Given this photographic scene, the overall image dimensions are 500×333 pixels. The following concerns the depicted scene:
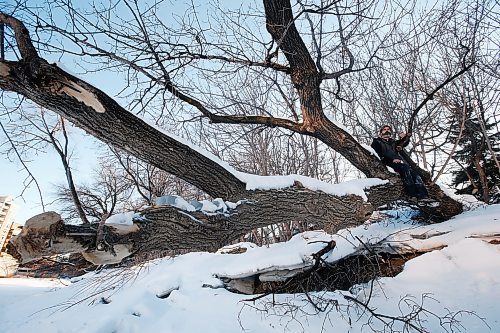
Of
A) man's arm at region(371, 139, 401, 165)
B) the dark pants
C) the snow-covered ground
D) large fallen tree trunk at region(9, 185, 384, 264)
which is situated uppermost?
man's arm at region(371, 139, 401, 165)

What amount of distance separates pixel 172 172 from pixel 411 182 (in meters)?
3.39

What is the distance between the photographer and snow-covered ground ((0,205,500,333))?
325 centimetres

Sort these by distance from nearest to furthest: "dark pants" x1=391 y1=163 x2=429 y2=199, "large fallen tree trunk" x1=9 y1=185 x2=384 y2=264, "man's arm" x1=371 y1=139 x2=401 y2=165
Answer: "large fallen tree trunk" x1=9 y1=185 x2=384 y2=264
"dark pants" x1=391 y1=163 x2=429 y2=199
"man's arm" x1=371 y1=139 x2=401 y2=165

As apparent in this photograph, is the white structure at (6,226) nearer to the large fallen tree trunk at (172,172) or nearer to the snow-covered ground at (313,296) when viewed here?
the snow-covered ground at (313,296)

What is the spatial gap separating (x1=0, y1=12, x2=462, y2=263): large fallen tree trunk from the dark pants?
1.03 ft

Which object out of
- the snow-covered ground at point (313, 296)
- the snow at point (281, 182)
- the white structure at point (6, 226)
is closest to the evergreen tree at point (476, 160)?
the snow-covered ground at point (313, 296)

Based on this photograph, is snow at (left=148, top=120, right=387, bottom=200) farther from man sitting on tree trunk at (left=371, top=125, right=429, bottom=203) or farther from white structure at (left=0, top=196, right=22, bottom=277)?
white structure at (left=0, top=196, right=22, bottom=277)

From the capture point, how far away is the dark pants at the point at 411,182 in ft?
13.7

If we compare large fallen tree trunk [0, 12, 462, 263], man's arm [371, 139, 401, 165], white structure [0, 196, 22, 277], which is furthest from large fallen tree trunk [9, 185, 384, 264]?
white structure [0, 196, 22, 277]

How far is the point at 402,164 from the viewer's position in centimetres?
425

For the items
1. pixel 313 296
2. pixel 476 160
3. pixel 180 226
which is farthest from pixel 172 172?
pixel 476 160

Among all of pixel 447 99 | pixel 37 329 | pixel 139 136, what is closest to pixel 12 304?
pixel 37 329

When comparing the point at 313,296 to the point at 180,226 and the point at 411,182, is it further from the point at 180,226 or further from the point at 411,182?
the point at 180,226

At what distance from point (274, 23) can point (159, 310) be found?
494cm
